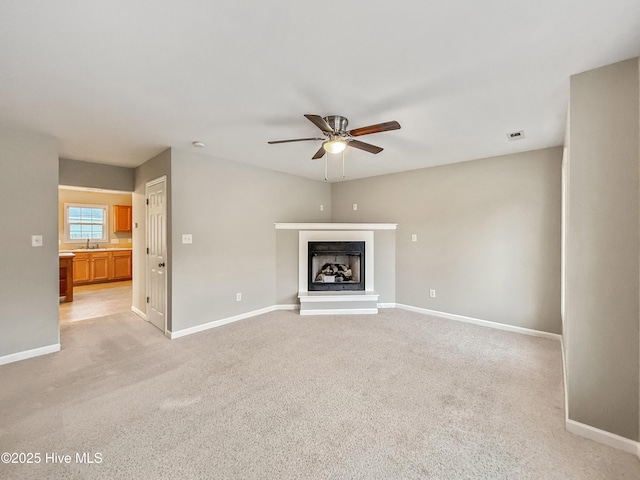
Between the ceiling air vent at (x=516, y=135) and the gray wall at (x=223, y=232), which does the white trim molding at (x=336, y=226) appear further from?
the ceiling air vent at (x=516, y=135)

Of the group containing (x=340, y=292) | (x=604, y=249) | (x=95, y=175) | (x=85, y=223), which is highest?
(x=95, y=175)

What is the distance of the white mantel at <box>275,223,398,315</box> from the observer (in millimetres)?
4582

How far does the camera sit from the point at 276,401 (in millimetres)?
2215

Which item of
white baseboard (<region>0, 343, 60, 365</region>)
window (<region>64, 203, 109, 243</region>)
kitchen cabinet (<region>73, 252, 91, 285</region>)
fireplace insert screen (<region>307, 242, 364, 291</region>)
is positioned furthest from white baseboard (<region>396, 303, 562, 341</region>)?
window (<region>64, 203, 109, 243</region>)

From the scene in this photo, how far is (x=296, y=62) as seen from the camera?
1.77 m

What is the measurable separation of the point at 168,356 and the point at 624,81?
434cm

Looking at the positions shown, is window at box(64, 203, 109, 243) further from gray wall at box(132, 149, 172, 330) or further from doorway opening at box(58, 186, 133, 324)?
gray wall at box(132, 149, 172, 330)

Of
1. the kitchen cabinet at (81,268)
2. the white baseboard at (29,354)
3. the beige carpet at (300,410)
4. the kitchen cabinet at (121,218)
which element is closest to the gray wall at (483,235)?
the beige carpet at (300,410)

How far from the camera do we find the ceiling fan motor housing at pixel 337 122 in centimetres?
251

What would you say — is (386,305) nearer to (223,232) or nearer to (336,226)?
(336,226)

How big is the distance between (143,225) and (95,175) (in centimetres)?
98

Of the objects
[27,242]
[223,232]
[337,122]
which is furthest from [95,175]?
[337,122]

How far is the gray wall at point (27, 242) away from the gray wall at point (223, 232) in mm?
1213

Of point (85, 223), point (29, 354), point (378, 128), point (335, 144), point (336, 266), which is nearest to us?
point (378, 128)
